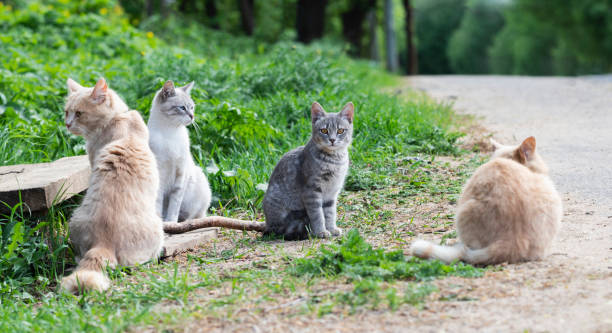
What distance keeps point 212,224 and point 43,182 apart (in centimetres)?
143

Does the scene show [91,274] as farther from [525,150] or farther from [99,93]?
[525,150]

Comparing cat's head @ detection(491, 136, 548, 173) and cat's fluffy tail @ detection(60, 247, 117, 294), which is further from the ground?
cat's head @ detection(491, 136, 548, 173)

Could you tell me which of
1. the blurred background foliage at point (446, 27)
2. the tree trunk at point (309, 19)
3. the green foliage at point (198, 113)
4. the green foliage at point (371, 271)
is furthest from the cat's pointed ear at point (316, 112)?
the tree trunk at point (309, 19)

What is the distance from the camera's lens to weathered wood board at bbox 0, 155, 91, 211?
15.7ft

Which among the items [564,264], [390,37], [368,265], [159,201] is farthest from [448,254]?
[390,37]

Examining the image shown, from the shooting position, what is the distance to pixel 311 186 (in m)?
4.91

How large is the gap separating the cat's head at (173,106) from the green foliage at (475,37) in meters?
47.5

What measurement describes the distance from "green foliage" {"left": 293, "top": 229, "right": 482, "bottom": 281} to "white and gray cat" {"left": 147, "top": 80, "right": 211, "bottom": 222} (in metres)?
1.95

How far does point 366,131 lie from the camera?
7562mm

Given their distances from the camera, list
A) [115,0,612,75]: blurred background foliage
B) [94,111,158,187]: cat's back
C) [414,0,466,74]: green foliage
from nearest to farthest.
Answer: [94,111,158,187]: cat's back, [115,0,612,75]: blurred background foliage, [414,0,466,74]: green foliage

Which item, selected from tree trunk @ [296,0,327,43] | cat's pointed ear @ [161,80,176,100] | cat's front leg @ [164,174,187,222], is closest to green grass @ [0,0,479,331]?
cat's front leg @ [164,174,187,222]

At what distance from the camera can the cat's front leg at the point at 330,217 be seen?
499cm

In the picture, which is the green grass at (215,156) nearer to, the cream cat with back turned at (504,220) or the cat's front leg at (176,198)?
the cream cat with back turned at (504,220)

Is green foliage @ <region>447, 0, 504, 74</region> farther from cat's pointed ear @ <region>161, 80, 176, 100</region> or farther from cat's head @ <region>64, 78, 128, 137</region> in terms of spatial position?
cat's head @ <region>64, 78, 128, 137</region>
